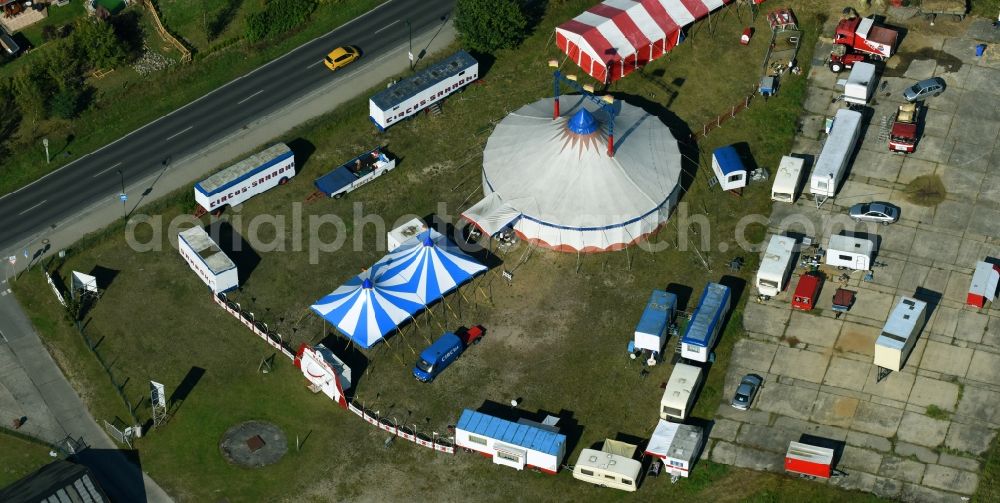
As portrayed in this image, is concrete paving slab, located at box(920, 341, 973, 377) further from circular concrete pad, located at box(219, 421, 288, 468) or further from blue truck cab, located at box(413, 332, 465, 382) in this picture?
circular concrete pad, located at box(219, 421, 288, 468)

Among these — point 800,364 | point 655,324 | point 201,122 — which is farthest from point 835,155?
point 201,122

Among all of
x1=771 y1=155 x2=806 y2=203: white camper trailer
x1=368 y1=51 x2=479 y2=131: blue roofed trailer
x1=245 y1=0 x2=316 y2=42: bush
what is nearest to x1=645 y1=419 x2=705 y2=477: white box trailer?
x1=771 y1=155 x2=806 y2=203: white camper trailer

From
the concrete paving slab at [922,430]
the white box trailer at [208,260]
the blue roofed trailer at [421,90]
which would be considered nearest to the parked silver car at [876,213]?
the concrete paving slab at [922,430]

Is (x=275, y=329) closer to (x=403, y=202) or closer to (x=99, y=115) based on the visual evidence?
(x=403, y=202)

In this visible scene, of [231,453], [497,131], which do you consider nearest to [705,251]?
[497,131]

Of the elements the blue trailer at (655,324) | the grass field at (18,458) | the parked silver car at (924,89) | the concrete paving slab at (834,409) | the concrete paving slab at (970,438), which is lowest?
the grass field at (18,458)

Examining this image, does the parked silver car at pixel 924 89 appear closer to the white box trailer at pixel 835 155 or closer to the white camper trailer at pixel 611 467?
the white box trailer at pixel 835 155
